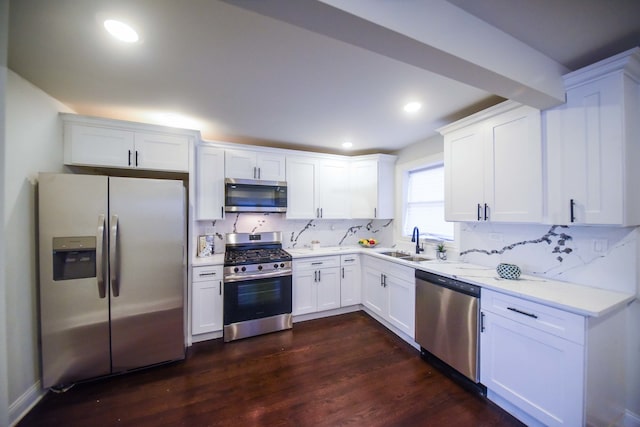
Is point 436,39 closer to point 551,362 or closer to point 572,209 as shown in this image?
point 572,209

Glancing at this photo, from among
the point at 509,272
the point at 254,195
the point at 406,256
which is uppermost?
the point at 254,195


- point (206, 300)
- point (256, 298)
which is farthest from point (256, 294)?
point (206, 300)

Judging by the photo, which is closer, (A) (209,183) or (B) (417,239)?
(A) (209,183)

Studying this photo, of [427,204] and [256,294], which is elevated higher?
[427,204]

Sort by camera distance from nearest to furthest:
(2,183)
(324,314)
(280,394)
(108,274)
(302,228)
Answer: (2,183) → (280,394) → (108,274) → (324,314) → (302,228)

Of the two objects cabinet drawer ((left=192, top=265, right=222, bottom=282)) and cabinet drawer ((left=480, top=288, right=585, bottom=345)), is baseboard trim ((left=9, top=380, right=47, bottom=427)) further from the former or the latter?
cabinet drawer ((left=480, top=288, right=585, bottom=345))

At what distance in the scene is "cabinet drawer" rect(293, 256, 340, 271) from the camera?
313cm

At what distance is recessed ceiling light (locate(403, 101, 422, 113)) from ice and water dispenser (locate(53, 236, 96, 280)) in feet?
10.1

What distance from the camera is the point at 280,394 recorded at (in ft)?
6.24

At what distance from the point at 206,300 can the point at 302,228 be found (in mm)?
1681

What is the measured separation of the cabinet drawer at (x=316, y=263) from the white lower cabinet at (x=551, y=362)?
1860 millimetres

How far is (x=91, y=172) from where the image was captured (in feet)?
8.69

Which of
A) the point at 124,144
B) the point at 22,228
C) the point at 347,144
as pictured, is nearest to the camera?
the point at 22,228

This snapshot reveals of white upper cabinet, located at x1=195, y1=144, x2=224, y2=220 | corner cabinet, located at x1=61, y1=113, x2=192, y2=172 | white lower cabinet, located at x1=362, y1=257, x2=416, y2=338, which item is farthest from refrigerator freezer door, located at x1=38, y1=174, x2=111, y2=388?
white lower cabinet, located at x1=362, y1=257, x2=416, y2=338
